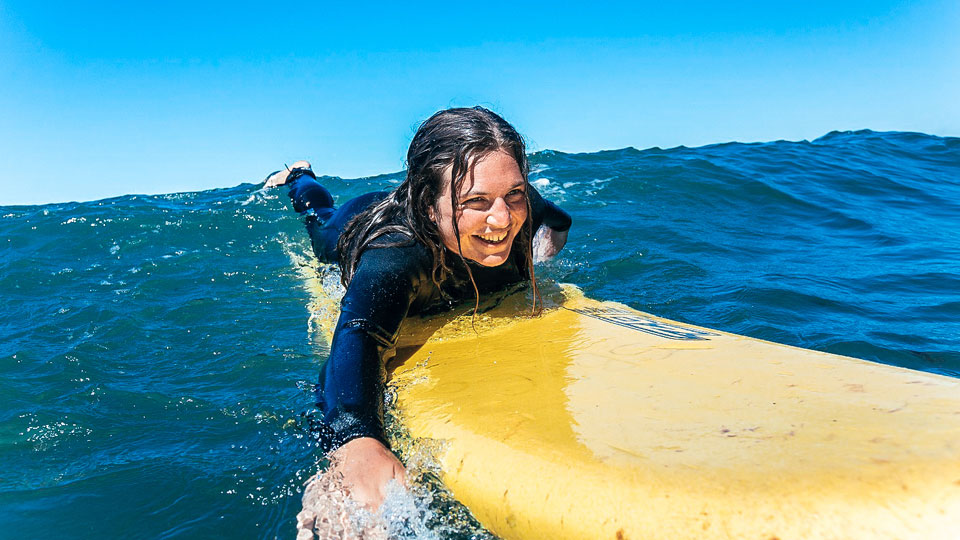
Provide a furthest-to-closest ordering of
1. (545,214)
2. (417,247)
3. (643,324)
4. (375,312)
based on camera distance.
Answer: (545,214), (643,324), (417,247), (375,312)

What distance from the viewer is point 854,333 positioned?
A: 3070mm

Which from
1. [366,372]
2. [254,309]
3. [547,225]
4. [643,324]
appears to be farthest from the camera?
[254,309]

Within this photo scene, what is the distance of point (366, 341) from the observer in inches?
75.7

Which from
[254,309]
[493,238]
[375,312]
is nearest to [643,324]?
[493,238]

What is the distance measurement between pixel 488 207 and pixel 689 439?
1062mm

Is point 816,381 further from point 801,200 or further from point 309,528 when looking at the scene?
point 801,200

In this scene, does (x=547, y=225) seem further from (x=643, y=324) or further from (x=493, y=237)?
(x=493, y=237)

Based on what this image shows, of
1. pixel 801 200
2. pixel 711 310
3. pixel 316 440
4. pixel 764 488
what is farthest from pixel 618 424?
pixel 801 200

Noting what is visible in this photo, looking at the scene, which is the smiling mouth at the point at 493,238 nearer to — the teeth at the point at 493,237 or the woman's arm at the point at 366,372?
the teeth at the point at 493,237

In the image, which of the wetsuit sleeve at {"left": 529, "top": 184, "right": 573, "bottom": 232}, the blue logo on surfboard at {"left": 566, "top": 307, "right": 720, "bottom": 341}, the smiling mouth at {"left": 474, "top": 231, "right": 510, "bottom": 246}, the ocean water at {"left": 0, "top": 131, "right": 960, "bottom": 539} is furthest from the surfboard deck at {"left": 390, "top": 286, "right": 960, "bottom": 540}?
the wetsuit sleeve at {"left": 529, "top": 184, "right": 573, "bottom": 232}

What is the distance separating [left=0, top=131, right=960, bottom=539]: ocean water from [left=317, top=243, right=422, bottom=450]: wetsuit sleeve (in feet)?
1.02

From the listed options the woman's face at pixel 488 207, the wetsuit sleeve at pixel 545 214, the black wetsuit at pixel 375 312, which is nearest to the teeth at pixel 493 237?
the woman's face at pixel 488 207

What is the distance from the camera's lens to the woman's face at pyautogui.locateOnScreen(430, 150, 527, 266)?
2113 mm

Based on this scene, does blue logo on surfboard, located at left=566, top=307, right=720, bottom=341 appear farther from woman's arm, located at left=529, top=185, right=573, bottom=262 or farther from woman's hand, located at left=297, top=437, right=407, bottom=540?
woman's hand, located at left=297, top=437, right=407, bottom=540
